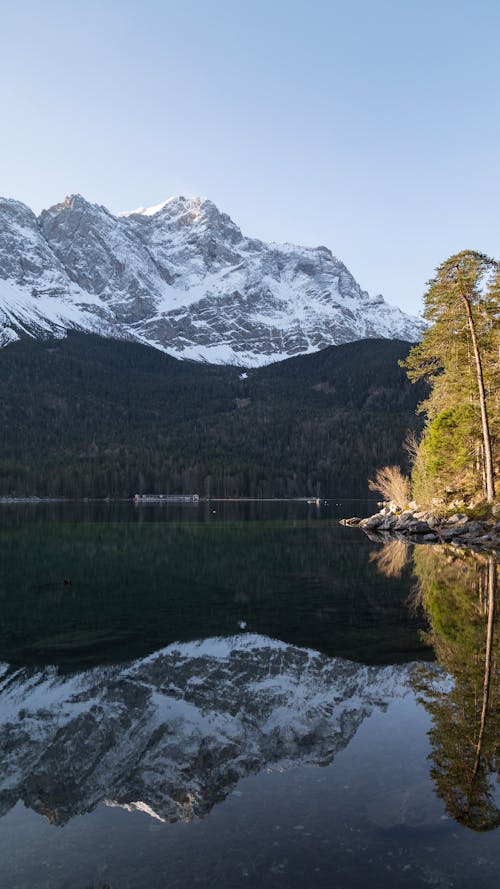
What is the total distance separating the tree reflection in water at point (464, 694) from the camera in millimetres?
7984

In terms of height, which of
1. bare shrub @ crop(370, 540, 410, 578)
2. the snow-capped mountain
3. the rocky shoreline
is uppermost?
the rocky shoreline

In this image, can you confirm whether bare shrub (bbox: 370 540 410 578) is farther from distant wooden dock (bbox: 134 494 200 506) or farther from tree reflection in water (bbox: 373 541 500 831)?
distant wooden dock (bbox: 134 494 200 506)

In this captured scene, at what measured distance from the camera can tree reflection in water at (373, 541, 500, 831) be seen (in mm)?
7984

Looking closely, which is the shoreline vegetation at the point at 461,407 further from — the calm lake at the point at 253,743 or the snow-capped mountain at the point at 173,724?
the snow-capped mountain at the point at 173,724

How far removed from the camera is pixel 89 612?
72.9 ft

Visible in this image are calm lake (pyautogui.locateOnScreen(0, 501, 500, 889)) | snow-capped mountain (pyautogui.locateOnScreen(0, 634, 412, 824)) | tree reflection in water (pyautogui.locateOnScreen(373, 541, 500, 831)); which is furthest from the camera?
Result: snow-capped mountain (pyautogui.locateOnScreen(0, 634, 412, 824))

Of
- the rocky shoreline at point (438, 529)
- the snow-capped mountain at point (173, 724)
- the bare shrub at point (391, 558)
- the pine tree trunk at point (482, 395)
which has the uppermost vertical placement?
the pine tree trunk at point (482, 395)

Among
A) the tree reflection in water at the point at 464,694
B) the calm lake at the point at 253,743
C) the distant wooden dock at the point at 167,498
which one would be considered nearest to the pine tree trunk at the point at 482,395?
the tree reflection in water at the point at 464,694

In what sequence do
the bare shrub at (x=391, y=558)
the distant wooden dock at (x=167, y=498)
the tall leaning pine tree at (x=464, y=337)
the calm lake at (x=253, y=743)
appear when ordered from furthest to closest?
the distant wooden dock at (x=167, y=498)
the tall leaning pine tree at (x=464, y=337)
the bare shrub at (x=391, y=558)
the calm lake at (x=253, y=743)

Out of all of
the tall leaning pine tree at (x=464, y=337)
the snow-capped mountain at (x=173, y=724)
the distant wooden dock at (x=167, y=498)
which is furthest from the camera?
the distant wooden dock at (x=167, y=498)

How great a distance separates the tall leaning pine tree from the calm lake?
23.5m

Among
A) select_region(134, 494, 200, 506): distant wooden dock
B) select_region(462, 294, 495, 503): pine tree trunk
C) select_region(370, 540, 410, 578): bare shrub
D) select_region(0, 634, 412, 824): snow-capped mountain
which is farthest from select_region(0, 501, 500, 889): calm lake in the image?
select_region(134, 494, 200, 506): distant wooden dock

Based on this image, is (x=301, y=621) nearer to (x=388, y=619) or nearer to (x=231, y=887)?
(x=388, y=619)

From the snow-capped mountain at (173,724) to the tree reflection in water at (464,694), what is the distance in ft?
3.53
